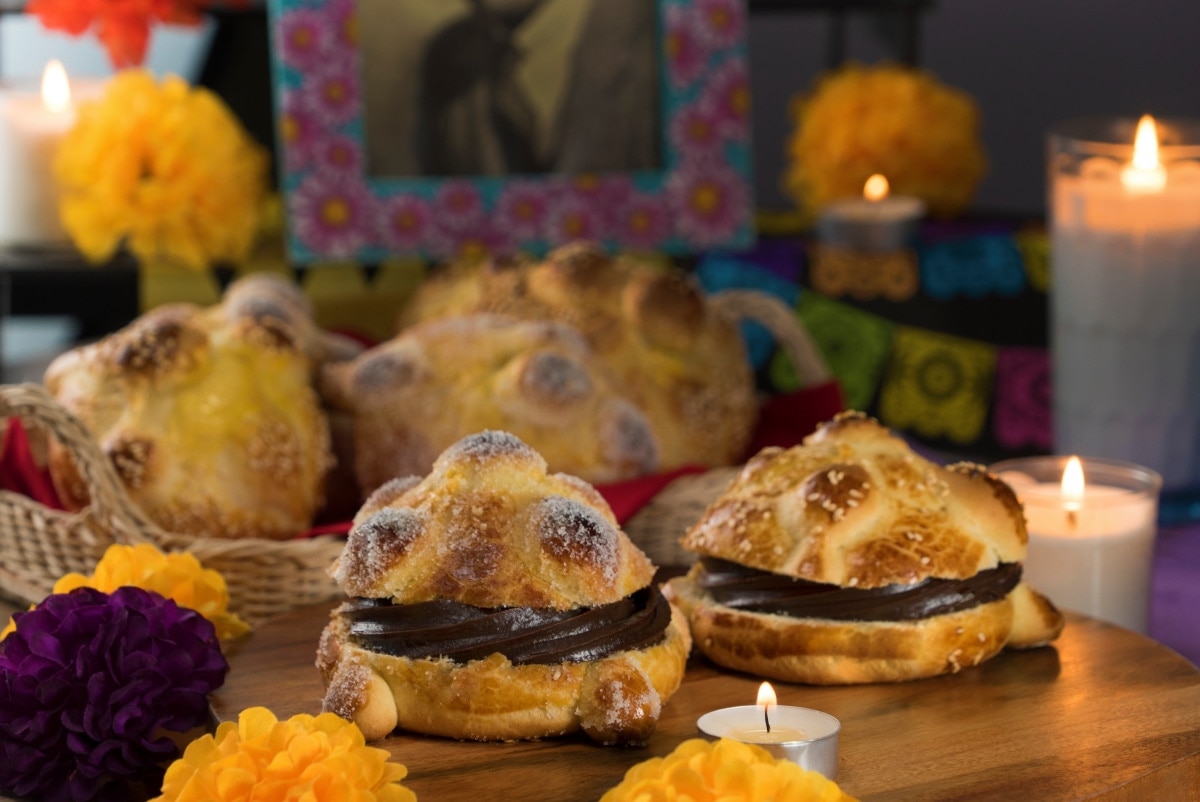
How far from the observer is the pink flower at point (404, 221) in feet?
8.91

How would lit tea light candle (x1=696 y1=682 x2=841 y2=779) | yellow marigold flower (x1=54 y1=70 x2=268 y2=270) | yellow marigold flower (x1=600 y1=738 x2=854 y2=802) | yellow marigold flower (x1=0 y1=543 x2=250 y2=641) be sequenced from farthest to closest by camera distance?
yellow marigold flower (x1=54 y1=70 x2=268 y2=270)
yellow marigold flower (x1=0 y1=543 x2=250 y2=641)
lit tea light candle (x1=696 y1=682 x2=841 y2=779)
yellow marigold flower (x1=600 y1=738 x2=854 y2=802)

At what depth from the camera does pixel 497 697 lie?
1317 mm

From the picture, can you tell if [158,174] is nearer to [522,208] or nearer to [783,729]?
[522,208]

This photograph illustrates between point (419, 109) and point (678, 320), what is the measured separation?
683 mm

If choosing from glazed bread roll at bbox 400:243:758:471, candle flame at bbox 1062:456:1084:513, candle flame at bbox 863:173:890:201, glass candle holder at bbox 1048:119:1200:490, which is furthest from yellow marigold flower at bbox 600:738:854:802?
candle flame at bbox 863:173:890:201

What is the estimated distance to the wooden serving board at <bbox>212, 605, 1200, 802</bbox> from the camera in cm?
125

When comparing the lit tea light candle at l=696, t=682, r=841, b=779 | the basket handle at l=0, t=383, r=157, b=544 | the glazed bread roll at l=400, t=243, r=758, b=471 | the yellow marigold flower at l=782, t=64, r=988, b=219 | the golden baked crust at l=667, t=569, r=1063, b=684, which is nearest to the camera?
the lit tea light candle at l=696, t=682, r=841, b=779

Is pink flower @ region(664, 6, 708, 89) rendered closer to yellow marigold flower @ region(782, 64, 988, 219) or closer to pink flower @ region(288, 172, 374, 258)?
yellow marigold flower @ region(782, 64, 988, 219)

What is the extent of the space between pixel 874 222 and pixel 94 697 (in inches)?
70.8

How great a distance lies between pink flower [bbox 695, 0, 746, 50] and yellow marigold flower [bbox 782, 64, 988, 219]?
1.23 ft

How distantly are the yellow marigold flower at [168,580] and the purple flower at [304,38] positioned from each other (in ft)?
4.13

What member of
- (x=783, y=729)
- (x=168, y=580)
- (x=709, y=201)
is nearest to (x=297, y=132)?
(x=709, y=201)

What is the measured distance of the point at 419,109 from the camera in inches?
106

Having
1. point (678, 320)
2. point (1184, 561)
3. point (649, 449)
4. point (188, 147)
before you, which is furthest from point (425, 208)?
point (1184, 561)
